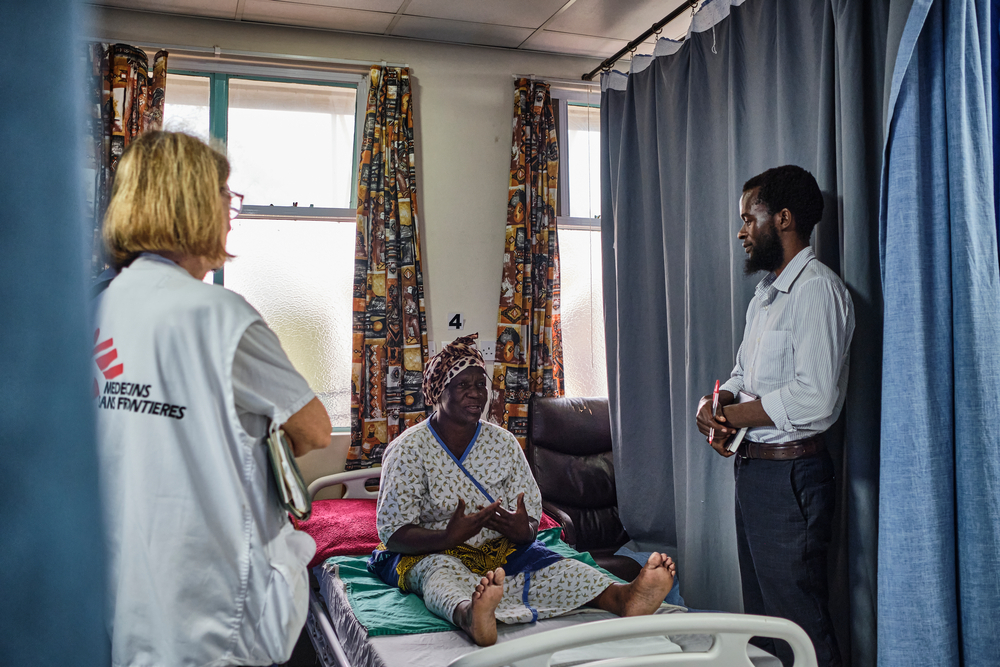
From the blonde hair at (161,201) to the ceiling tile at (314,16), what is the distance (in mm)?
2358

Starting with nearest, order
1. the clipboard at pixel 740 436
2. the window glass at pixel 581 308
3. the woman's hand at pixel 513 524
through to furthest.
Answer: the clipboard at pixel 740 436
the woman's hand at pixel 513 524
the window glass at pixel 581 308

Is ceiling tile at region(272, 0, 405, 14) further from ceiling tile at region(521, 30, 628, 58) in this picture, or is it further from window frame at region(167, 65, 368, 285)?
ceiling tile at region(521, 30, 628, 58)

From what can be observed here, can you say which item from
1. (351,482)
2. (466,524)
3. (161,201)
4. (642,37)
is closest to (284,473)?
(161,201)

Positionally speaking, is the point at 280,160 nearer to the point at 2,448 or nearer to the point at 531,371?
the point at 531,371

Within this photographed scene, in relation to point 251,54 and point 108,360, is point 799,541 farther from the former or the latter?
point 251,54

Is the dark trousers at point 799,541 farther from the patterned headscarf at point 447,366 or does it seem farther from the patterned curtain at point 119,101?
the patterned curtain at point 119,101

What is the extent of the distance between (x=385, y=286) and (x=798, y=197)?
192 cm

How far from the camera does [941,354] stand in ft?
5.74

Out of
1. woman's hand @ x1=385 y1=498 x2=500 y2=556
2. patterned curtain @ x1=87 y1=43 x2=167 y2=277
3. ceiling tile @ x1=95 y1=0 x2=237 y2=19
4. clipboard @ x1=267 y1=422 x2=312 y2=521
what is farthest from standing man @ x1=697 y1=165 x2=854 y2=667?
patterned curtain @ x1=87 y1=43 x2=167 y2=277

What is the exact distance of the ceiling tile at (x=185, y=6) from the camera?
3.07m

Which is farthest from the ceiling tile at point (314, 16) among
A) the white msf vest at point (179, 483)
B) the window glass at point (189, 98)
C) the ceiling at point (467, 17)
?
the white msf vest at point (179, 483)

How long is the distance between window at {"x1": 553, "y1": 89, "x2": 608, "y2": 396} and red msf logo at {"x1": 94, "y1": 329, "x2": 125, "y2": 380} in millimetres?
3112

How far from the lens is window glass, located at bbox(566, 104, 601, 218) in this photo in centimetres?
396

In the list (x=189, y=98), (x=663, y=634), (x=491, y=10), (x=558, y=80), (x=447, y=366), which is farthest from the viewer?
(x=558, y=80)
